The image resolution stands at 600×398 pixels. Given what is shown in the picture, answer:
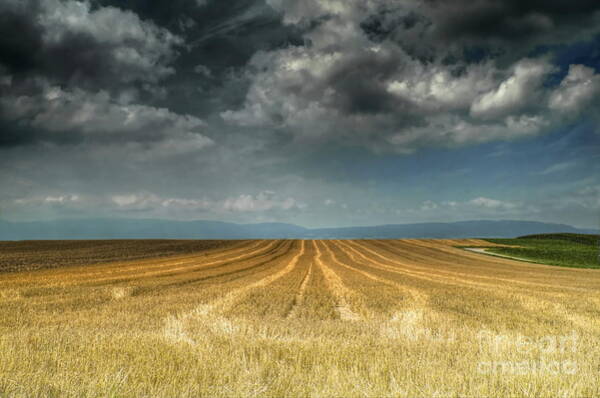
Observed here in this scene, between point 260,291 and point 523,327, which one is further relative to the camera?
point 260,291

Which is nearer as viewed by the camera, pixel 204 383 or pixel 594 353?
pixel 204 383

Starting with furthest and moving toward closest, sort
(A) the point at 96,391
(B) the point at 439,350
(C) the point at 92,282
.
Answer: (C) the point at 92,282 → (B) the point at 439,350 → (A) the point at 96,391

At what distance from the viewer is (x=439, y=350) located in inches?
312

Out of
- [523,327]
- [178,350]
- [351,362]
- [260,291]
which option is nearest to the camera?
[351,362]

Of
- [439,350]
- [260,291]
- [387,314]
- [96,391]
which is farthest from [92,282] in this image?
[439,350]

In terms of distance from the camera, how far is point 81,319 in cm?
1201

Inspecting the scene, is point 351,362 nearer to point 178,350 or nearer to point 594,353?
point 178,350

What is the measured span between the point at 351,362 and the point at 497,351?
3.55 m

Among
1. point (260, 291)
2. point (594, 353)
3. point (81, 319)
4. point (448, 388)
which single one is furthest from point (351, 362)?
point (260, 291)

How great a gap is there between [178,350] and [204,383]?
1.96 m

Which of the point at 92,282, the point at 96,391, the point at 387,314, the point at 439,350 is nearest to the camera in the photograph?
the point at 96,391

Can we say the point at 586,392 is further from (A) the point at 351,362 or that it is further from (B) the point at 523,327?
(B) the point at 523,327

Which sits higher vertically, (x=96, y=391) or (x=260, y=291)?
(x=96, y=391)

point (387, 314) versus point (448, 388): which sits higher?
point (448, 388)
